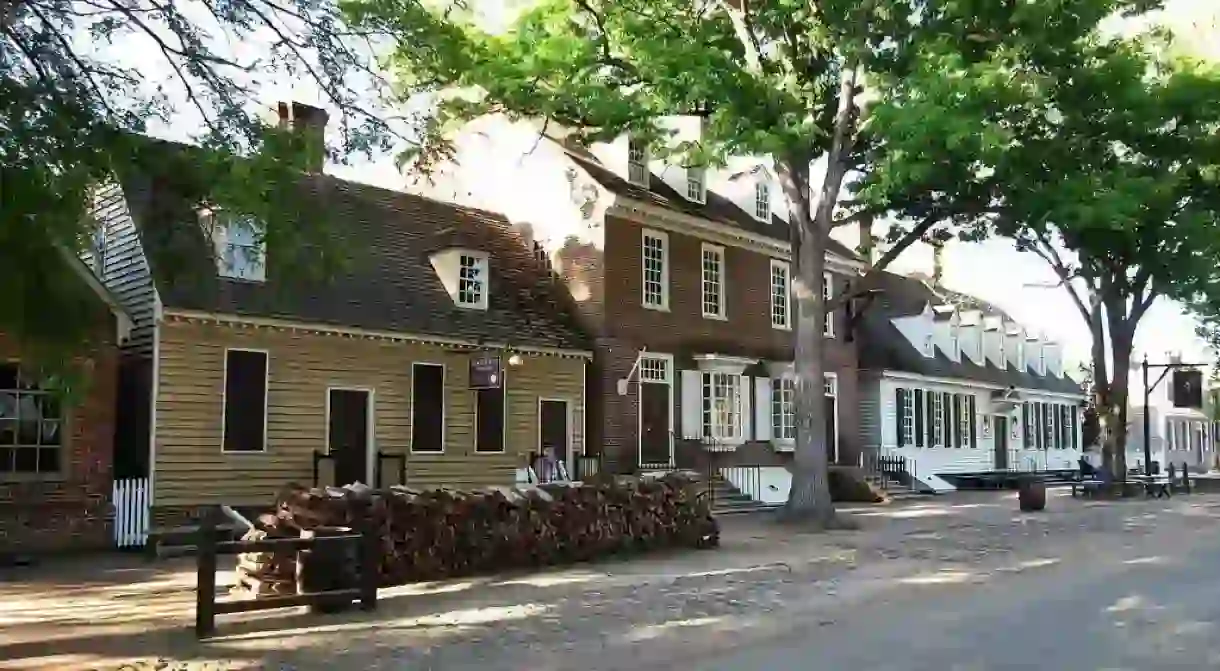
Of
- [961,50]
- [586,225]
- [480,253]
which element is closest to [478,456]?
[480,253]

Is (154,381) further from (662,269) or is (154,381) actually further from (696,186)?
(696,186)

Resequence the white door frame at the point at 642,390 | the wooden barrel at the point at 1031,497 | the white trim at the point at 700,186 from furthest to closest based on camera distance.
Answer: the white trim at the point at 700,186 → the wooden barrel at the point at 1031,497 → the white door frame at the point at 642,390

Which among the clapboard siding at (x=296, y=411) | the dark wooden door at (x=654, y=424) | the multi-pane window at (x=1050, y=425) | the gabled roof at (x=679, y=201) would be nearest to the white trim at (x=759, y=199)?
the gabled roof at (x=679, y=201)

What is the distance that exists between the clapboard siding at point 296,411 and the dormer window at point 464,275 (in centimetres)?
143

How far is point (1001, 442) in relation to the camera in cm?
4244

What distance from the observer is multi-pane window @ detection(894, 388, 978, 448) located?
36219mm

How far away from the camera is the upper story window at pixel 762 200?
1229 inches

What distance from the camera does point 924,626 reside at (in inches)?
429

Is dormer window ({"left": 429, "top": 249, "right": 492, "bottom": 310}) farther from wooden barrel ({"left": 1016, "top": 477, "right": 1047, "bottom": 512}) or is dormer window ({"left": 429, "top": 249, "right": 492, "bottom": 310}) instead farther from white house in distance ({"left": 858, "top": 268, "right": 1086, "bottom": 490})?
white house in distance ({"left": 858, "top": 268, "right": 1086, "bottom": 490})

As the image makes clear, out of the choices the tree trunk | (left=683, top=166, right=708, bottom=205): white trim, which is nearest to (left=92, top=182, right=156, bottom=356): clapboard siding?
the tree trunk

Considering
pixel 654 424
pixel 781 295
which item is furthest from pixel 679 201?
pixel 654 424

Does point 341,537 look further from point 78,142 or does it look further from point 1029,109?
point 1029,109

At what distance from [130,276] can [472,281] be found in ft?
22.1

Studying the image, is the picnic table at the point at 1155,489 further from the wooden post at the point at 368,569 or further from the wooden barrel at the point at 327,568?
the wooden barrel at the point at 327,568
